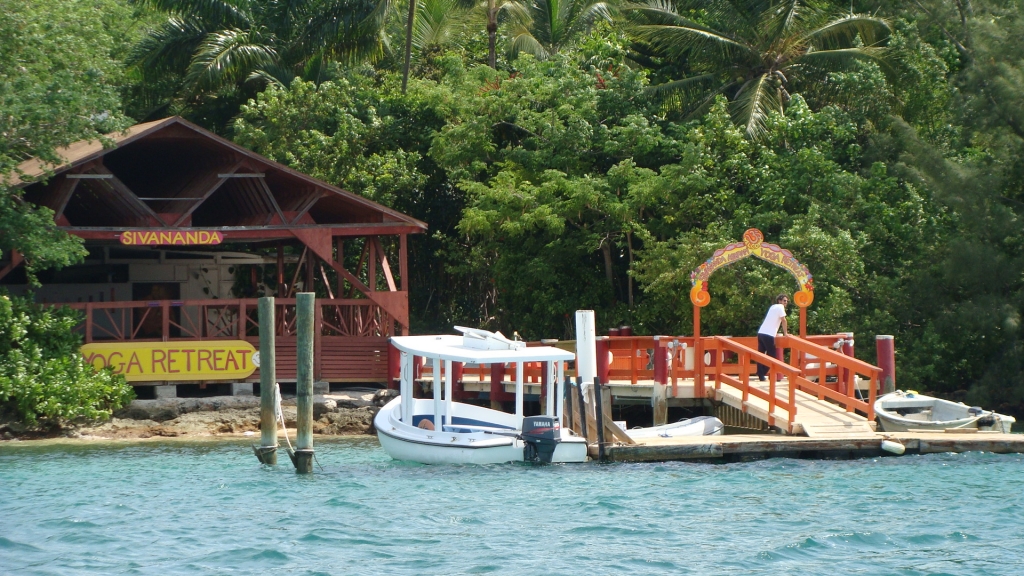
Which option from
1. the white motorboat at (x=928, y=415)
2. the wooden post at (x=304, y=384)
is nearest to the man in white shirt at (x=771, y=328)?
the white motorboat at (x=928, y=415)

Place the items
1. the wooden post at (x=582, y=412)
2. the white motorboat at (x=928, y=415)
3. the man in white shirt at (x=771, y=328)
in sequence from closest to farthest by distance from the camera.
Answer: the wooden post at (x=582, y=412) < the white motorboat at (x=928, y=415) < the man in white shirt at (x=771, y=328)

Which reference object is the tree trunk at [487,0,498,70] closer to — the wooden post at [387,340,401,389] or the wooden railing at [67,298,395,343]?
the wooden railing at [67,298,395,343]

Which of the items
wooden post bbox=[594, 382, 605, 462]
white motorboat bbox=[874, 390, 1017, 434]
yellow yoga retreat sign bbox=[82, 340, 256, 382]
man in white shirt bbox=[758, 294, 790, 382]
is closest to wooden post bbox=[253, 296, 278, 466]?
wooden post bbox=[594, 382, 605, 462]

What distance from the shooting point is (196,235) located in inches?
941

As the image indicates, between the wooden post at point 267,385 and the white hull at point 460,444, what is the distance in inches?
72.1

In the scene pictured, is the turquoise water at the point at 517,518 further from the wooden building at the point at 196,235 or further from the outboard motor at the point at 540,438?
the wooden building at the point at 196,235

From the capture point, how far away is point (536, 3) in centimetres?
3816

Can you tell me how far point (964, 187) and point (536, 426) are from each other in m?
12.1

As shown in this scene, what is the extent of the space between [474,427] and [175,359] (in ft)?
27.0

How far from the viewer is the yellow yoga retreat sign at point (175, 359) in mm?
23812

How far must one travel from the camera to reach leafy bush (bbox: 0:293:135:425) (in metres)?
22.0

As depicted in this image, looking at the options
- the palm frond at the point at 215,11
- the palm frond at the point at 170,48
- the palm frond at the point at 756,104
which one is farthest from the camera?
the palm frond at the point at 170,48

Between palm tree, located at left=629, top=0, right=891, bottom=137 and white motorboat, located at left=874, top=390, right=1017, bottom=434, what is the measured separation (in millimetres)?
11701

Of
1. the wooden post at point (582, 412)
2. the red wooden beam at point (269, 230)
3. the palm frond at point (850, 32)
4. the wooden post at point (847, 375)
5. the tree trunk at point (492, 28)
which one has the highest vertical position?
the tree trunk at point (492, 28)
